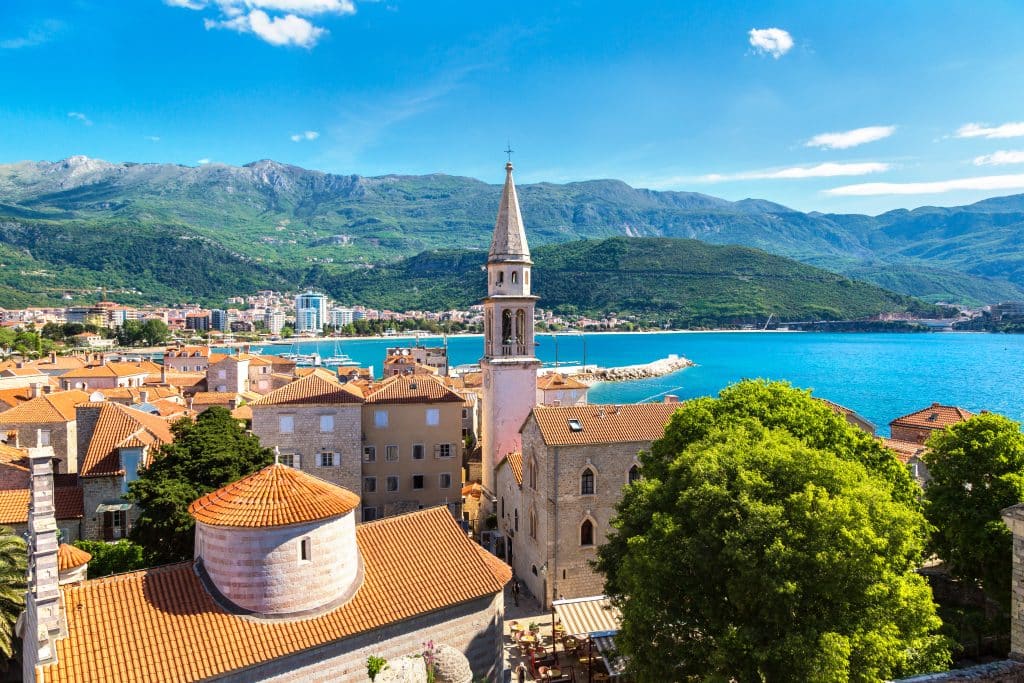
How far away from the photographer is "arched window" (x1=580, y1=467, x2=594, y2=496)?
938 inches

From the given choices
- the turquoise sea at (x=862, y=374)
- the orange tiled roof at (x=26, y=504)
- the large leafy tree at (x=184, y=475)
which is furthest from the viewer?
the turquoise sea at (x=862, y=374)

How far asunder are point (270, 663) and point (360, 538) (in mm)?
3800

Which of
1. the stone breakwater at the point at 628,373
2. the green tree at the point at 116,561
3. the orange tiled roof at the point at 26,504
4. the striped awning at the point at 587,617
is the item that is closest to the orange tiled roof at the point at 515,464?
the striped awning at the point at 587,617

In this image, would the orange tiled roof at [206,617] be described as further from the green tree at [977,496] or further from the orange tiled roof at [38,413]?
the orange tiled roof at [38,413]

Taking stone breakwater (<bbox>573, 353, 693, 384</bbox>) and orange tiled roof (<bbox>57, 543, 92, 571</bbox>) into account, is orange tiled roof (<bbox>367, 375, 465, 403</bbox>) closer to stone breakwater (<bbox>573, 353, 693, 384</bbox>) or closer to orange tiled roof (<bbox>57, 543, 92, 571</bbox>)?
orange tiled roof (<bbox>57, 543, 92, 571</bbox>)

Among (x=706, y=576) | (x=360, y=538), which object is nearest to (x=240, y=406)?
Result: (x=360, y=538)

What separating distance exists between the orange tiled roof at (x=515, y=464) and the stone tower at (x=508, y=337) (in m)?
1.35

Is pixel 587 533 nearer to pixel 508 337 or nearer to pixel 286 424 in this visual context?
pixel 508 337

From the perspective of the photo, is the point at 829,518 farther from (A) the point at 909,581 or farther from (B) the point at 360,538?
(B) the point at 360,538

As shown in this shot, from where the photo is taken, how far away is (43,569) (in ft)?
38.0

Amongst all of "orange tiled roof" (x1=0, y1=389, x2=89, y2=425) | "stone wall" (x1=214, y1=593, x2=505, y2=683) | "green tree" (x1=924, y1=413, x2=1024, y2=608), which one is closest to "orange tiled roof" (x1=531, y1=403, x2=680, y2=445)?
"stone wall" (x1=214, y1=593, x2=505, y2=683)

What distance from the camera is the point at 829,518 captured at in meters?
12.3

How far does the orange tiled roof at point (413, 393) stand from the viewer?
3319 cm

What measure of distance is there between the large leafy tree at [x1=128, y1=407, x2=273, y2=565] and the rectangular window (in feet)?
9.44
